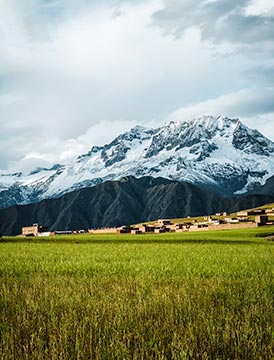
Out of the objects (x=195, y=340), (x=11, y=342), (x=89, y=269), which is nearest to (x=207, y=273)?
(x=89, y=269)

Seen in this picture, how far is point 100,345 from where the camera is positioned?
7.37 metres

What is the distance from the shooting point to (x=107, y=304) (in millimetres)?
10688

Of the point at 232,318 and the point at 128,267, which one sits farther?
the point at 128,267

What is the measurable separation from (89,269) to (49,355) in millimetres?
13616

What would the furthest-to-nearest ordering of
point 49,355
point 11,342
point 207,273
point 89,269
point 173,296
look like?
point 89,269, point 207,273, point 173,296, point 11,342, point 49,355

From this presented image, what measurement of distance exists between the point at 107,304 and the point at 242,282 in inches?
246

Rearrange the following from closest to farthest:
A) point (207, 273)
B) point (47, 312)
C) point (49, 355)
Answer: point (49, 355) < point (47, 312) < point (207, 273)

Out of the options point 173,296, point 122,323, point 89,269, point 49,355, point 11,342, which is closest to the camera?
point 49,355

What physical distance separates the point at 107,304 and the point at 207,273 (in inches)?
329

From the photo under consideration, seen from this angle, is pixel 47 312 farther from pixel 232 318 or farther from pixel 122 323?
pixel 232 318

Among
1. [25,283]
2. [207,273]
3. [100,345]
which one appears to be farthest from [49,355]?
[207,273]

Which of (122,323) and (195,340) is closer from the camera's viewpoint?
(195,340)

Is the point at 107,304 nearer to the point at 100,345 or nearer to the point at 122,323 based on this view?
the point at 122,323

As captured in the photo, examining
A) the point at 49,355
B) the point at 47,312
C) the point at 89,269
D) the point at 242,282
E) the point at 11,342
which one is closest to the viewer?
the point at 49,355
